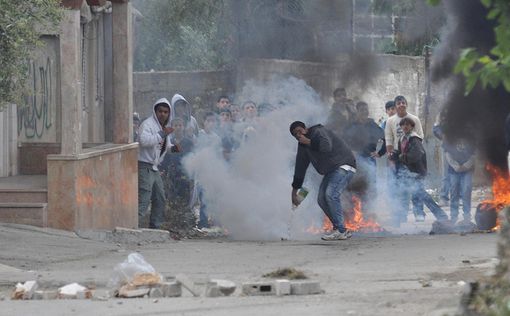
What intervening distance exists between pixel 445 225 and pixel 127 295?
7.47 m

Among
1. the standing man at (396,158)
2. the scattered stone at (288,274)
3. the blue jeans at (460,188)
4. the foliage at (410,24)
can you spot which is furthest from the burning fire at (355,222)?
the scattered stone at (288,274)

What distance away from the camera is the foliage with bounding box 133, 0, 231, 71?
81.1ft

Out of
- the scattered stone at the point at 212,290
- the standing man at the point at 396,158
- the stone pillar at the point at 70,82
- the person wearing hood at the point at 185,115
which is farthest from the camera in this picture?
the person wearing hood at the point at 185,115

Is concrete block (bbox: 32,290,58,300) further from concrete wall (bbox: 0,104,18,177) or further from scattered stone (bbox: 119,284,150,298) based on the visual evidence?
concrete wall (bbox: 0,104,18,177)

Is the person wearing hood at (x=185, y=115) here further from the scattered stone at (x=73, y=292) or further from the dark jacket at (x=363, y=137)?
the scattered stone at (x=73, y=292)

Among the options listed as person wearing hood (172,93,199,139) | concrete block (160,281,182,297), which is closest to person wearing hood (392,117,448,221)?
person wearing hood (172,93,199,139)

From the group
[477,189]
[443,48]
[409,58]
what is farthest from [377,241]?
[409,58]

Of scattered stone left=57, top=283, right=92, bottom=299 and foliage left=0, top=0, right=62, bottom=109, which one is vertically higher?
foliage left=0, top=0, right=62, bottom=109

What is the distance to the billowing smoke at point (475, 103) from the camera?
16812 millimetres

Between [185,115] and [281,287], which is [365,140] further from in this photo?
[281,287]

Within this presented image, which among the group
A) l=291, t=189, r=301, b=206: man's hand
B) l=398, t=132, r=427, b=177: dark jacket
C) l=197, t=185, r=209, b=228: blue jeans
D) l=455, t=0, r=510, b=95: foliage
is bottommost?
l=197, t=185, r=209, b=228: blue jeans

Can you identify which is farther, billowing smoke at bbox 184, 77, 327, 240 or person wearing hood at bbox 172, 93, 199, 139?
person wearing hood at bbox 172, 93, 199, 139

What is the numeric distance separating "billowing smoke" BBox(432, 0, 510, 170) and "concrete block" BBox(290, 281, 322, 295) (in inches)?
290

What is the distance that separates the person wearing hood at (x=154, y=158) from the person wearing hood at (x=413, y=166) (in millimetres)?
3127
